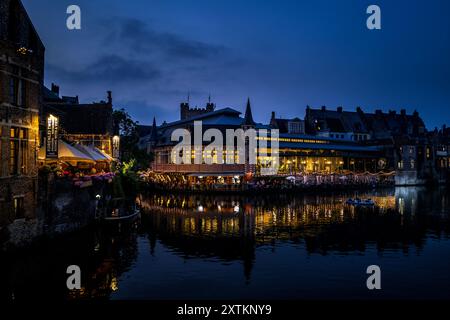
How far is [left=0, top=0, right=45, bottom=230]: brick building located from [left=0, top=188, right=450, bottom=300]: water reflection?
327 centimetres

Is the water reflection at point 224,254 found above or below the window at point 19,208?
below

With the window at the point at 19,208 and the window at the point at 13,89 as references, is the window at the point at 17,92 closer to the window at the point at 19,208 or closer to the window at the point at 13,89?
the window at the point at 13,89

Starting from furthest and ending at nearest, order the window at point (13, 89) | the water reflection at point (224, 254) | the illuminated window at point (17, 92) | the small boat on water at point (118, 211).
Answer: the small boat on water at point (118, 211) < the illuminated window at point (17, 92) < the window at point (13, 89) < the water reflection at point (224, 254)

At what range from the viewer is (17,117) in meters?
24.1

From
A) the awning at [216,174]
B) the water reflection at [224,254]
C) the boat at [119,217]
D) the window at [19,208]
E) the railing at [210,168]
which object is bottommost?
the water reflection at [224,254]

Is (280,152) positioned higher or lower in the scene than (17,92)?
lower

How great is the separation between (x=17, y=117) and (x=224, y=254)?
52.9ft

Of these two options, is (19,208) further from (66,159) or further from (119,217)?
(119,217)

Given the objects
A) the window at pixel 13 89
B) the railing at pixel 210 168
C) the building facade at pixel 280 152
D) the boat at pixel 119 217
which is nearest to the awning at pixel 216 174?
the building facade at pixel 280 152

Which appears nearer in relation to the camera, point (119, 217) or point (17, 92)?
point (17, 92)

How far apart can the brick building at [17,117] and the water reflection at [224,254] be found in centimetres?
327

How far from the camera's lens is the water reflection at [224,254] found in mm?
20250

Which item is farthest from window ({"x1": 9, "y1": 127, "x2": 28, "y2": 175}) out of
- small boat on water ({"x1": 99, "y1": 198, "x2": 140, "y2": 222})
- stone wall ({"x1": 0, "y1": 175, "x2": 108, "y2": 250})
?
small boat on water ({"x1": 99, "y1": 198, "x2": 140, "y2": 222})

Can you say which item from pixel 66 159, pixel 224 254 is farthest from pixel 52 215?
pixel 224 254
